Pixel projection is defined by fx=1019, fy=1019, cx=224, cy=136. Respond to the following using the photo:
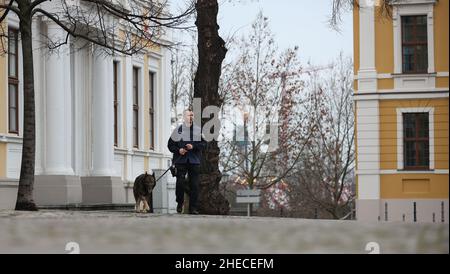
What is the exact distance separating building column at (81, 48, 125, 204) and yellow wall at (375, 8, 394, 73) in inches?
630

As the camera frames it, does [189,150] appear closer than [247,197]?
Yes

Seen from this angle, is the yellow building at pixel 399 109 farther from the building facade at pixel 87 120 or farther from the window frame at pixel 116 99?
the window frame at pixel 116 99

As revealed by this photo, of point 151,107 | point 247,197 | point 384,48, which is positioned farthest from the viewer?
point 384,48

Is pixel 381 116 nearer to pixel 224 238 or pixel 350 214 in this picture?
pixel 350 214

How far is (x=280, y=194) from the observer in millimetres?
59438

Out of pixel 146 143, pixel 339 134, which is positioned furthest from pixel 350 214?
pixel 146 143

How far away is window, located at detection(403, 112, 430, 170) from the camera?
137 feet

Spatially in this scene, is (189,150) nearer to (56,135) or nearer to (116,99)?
(56,135)

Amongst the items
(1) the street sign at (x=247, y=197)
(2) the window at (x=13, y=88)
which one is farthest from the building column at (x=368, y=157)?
(2) the window at (x=13, y=88)

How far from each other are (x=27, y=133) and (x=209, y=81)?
3516 mm

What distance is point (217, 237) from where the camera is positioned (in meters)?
6.09

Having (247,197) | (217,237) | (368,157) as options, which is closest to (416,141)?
(368,157)

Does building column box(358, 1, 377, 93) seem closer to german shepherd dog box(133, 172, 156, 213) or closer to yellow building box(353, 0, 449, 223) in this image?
yellow building box(353, 0, 449, 223)

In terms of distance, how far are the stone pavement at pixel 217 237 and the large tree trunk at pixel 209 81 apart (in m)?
11.8
